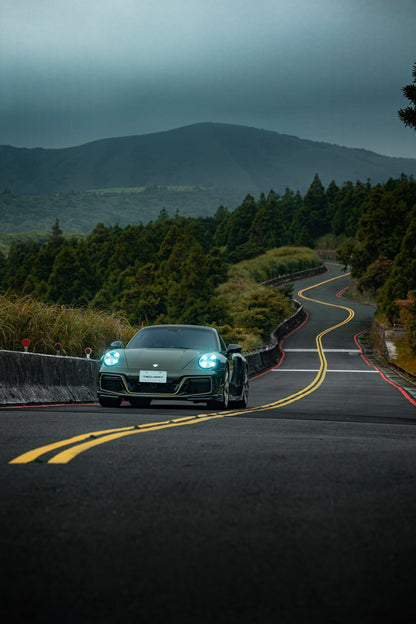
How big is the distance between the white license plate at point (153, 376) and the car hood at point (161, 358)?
9 centimetres

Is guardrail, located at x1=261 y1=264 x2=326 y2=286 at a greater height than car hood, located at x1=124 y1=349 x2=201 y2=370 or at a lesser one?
lesser

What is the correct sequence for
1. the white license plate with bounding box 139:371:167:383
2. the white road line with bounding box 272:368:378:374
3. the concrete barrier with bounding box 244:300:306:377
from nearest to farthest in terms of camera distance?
the white license plate with bounding box 139:371:167:383 < the concrete barrier with bounding box 244:300:306:377 < the white road line with bounding box 272:368:378:374

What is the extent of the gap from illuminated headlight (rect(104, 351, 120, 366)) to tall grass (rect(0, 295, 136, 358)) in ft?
13.1

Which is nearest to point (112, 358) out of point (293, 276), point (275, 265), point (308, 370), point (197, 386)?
point (197, 386)

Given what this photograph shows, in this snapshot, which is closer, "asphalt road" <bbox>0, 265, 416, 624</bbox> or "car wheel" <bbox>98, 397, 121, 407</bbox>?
"asphalt road" <bbox>0, 265, 416, 624</bbox>

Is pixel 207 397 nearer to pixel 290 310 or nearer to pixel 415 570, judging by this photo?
pixel 415 570

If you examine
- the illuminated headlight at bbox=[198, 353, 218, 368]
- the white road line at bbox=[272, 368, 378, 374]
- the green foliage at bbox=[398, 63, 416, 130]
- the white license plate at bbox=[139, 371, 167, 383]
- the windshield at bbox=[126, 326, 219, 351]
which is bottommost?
the white road line at bbox=[272, 368, 378, 374]

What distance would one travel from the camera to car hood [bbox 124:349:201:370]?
45.0ft

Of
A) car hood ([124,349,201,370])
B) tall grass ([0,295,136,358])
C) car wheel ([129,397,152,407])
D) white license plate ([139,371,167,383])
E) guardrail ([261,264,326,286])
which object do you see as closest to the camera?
white license plate ([139,371,167,383])

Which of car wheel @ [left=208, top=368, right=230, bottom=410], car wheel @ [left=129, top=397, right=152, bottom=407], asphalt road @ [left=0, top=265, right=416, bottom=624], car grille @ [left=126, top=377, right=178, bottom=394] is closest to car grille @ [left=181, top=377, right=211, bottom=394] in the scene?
car grille @ [left=126, top=377, right=178, bottom=394]

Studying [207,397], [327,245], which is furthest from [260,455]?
[327,245]

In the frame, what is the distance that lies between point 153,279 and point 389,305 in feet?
137

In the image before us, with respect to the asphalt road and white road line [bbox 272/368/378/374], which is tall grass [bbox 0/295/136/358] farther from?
white road line [bbox 272/368/378/374]

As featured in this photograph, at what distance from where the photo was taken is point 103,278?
11438 cm
